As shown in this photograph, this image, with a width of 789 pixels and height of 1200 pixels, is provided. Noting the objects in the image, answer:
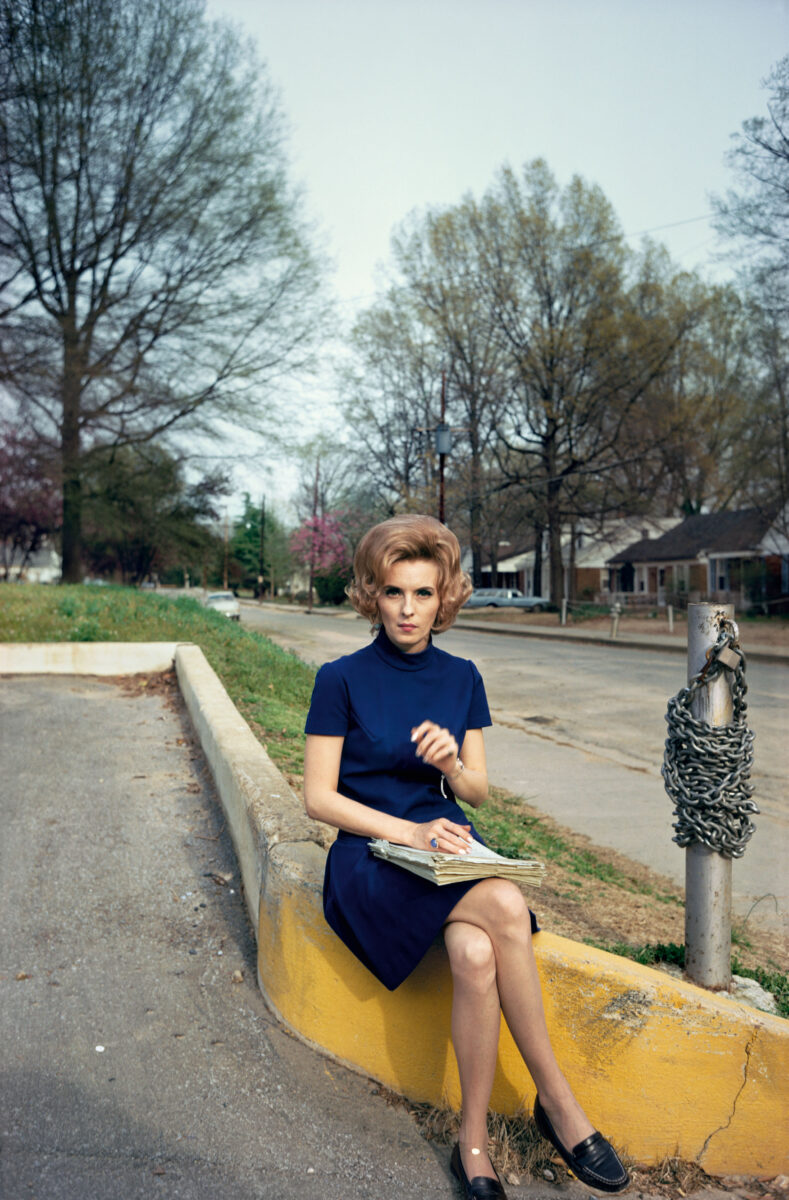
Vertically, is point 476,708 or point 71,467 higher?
point 71,467

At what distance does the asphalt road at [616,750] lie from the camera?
5.43 m

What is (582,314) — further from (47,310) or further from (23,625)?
Result: (23,625)

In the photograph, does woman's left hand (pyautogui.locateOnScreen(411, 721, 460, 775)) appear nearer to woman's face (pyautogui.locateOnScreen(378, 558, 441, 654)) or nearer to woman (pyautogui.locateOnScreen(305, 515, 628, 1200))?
woman (pyautogui.locateOnScreen(305, 515, 628, 1200))

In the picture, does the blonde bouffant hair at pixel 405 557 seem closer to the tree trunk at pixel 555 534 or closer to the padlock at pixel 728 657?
the padlock at pixel 728 657

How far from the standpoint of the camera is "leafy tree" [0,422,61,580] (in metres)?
19.5

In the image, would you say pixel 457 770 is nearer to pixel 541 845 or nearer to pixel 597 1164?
pixel 597 1164

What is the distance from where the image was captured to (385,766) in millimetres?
2373

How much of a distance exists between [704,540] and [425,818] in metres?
44.7

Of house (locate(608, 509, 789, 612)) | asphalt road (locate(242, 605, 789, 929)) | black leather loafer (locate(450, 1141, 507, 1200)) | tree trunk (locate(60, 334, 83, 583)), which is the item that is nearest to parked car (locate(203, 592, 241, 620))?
tree trunk (locate(60, 334, 83, 583))

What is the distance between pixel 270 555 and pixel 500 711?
6902 cm

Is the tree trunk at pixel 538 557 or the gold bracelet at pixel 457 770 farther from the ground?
the tree trunk at pixel 538 557

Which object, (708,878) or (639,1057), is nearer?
(639,1057)

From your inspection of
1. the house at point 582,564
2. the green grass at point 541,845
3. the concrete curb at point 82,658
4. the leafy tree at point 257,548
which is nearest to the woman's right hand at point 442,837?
the green grass at point 541,845

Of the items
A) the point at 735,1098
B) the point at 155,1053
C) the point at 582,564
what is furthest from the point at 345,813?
the point at 582,564
